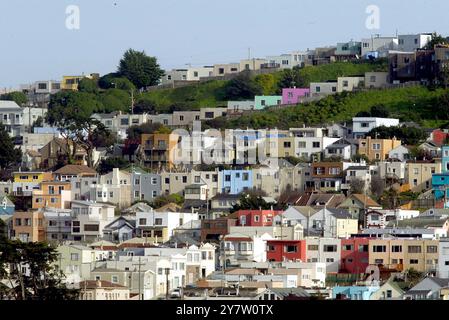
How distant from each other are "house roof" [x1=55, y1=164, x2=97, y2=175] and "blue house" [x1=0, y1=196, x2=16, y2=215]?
9.82 feet

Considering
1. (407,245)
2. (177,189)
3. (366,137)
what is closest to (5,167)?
(177,189)

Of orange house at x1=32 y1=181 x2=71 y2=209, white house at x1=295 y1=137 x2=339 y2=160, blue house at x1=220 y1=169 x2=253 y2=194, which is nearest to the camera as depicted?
orange house at x1=32 y1=181 x2=71 y2=209

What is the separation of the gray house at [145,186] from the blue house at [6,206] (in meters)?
3.53

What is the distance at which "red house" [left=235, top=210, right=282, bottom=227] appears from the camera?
39.1 metres

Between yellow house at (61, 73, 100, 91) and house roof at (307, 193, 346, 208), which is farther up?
yellow house at (61, 73, 100, 91)

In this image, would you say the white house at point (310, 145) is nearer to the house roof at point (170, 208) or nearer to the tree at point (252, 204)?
the house roof at point (170, 208)

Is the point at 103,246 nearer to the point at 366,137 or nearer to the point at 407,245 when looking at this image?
the point at 407,245

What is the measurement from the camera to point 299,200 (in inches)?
1719

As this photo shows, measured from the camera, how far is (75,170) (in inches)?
1901

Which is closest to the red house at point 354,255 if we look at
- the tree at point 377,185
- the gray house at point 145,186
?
the tree at point 377,185

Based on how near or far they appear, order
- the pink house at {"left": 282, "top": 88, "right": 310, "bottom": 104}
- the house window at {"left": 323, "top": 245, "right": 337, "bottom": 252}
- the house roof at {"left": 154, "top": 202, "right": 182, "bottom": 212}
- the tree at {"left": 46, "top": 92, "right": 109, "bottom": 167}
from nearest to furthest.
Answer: the house window at {"left": 323, "top": 245, "right": 337, "bottom": 252} < the house roof at {"left": 154, "top": 202, "right": 182, "bottom": 212} < the tree at {"left": 46, "top": 92, "right": 109, "bottom": 167} < the pink house at {"left": 282, "top": 88, "right": 310, "bottom": 104}

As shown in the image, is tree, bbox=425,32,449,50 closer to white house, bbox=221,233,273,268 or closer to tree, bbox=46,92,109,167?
tree, bbox=46,92,109,167

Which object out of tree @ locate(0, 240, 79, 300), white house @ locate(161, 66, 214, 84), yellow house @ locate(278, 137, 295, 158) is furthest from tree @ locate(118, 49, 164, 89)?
tree @ locate(0, 240, 79, 300)

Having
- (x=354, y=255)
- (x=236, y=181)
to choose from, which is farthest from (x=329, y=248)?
(x=236, y=181)
